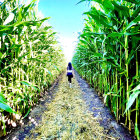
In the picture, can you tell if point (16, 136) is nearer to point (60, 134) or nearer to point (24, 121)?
point (24, 121)

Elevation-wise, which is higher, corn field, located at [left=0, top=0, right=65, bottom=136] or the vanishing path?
corn field, located at [left=0, top=0, right=65, bottom=136]

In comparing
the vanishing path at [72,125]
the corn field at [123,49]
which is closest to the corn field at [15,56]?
the vanishing path at [72,125]

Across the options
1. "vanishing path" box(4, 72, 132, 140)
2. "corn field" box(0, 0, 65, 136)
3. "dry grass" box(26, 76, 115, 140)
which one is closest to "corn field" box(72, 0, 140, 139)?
"vanishing path" box(4, 72, 132, 140)

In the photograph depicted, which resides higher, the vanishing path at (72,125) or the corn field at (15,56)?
the corn field at (15,56)

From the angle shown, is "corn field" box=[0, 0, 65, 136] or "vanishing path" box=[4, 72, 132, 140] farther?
"vanishing path" box=[4, 72, 132, 140]

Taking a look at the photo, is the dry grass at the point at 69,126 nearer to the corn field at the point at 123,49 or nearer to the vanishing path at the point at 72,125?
the vanishing path at the point at 72,125

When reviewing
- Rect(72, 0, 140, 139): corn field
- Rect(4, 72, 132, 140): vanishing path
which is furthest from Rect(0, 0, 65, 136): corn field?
Rect(72, 0, 140, 139): corn field

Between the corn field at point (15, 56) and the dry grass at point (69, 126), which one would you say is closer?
the corn field at point (15, 56)

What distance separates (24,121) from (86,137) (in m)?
0.76

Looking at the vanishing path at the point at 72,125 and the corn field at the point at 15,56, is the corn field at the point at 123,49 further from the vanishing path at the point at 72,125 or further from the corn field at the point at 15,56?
the corn field at the point at 15,56

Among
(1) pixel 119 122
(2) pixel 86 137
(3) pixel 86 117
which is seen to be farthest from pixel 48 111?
(1) pixel 119 122

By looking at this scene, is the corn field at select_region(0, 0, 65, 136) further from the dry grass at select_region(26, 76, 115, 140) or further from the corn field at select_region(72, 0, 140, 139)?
the corn field at select_region(72, 0, 140, 139)

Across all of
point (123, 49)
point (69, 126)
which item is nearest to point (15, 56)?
point (69, 126)

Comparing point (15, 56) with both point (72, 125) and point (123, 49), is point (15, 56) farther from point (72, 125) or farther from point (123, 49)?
point (123, 49)
